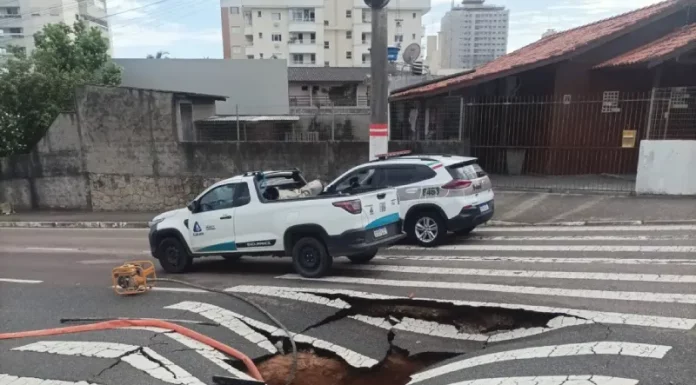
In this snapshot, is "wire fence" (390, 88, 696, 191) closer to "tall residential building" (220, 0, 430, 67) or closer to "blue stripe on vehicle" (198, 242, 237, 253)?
"blue stripe on vehicle" (198, 242, 237, 253)

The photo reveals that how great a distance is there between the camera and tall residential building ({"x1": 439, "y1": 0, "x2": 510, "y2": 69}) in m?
77.6

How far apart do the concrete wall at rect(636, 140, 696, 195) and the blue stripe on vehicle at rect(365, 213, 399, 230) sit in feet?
27.8

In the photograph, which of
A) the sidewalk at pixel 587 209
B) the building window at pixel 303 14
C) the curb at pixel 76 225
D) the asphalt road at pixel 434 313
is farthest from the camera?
the building window at pixel 303 14

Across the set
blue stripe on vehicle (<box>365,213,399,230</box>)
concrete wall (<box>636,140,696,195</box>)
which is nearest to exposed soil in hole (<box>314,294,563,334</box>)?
blue stripe on vehicle (<box>365,213,399,230</box>)

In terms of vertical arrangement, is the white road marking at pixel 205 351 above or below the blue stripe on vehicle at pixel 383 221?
below

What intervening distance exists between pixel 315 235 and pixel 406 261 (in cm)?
201

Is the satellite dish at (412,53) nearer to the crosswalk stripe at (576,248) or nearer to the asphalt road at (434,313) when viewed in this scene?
the asphalt road at (434,313)

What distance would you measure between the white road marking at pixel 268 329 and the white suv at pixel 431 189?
3634mm

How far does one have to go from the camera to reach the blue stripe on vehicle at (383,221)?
764 cm

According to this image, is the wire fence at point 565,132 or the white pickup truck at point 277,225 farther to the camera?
the wire fence at point 565,132

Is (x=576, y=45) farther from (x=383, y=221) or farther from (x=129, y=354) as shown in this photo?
(x=129, y=354)

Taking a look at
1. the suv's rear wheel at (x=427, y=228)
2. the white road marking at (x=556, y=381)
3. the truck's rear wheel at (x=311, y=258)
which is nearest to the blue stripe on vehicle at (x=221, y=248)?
the truck's rear wheel at (x=311, y=258)

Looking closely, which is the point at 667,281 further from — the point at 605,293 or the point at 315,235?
the point at 315,235

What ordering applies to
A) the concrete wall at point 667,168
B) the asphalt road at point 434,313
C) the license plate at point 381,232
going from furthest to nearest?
the concrete wall at point 667,168, the license plate at point 381,232, the asphalt road at point 434,313
